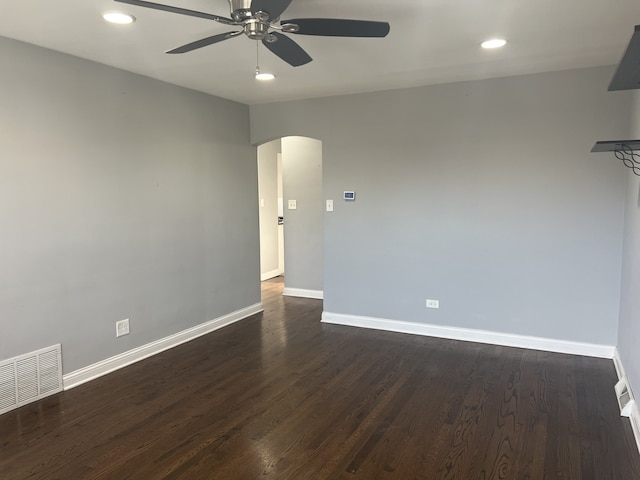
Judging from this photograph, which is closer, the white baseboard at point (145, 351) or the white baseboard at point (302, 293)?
the white baseboard at point (145, 351)

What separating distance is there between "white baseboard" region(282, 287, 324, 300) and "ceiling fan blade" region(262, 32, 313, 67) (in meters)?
3.92

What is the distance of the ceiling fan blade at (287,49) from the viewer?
2250 millimetres

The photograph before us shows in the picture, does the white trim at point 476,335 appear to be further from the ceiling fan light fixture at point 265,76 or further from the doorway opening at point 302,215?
the ceiling fan light fixture at point 265,76

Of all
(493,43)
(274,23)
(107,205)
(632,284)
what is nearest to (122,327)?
(107,205)

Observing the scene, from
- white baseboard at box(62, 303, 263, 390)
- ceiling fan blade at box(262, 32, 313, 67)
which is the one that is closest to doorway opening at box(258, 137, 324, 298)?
white baseboard at box(62, 303, 263, 390)

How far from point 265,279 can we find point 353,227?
2978mm

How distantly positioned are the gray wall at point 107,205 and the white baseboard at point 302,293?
1.42 meters

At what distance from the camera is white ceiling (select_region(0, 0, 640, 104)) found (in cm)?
239

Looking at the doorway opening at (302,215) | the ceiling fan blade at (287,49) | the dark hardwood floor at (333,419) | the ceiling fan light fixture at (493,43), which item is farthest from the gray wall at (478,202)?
the ceiling fan blade at (287,49)

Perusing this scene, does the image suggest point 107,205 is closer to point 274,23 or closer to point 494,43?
point 274,23

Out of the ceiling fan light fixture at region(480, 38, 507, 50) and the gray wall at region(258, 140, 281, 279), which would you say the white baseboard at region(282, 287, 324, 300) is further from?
the ceiling fan light fixture at region(480, 38, 507, 50)

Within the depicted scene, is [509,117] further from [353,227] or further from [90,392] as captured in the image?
[90,392]

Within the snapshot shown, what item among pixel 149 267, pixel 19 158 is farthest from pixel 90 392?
pixel 19 158

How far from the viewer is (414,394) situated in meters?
3.17
